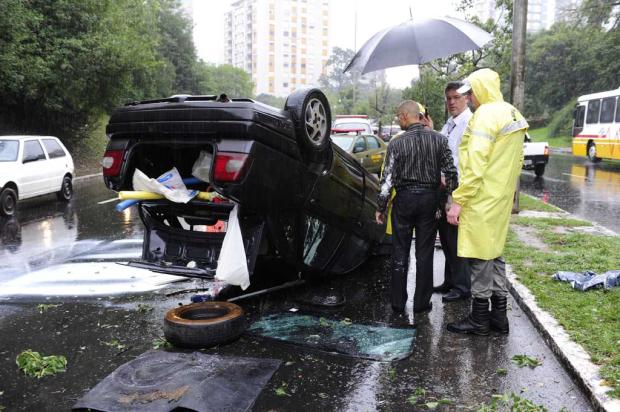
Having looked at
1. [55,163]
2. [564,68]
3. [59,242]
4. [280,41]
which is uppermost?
[280,41]

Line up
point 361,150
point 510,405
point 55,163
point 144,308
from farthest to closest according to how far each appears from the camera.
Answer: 1. point 361,150
2. point 55,163
3. point 144,308
4. point 510,405

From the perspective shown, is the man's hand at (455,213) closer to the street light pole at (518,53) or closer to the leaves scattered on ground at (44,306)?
the leaves scattered on ground at (44,306)

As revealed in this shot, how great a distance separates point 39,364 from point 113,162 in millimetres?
1625

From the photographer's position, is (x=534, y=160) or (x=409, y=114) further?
(x=534, y=160)

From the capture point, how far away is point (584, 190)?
14.9m

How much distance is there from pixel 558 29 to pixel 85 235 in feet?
180

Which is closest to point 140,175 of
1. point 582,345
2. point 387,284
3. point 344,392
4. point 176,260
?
point 176,260

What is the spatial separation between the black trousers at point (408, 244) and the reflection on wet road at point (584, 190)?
556cm

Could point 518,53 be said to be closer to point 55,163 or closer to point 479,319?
point 479,319

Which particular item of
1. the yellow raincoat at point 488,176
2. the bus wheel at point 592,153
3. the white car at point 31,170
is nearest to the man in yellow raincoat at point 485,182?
the yellow raincoat at point 488,176

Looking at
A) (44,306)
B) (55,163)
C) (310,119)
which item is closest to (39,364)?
(44,306)

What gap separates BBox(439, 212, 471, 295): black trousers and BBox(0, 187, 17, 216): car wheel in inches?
363

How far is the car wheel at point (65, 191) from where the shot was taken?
13688 mm

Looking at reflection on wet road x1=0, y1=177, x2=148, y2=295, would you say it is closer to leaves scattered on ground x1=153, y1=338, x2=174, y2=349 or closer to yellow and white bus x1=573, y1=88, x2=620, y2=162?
leaves scattered on ground x1=153, y1=338, x2=174, y2=349
